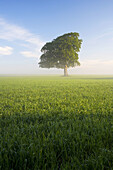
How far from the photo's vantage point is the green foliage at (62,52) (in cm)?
5084

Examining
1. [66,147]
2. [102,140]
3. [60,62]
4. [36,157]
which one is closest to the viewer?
[36,157]

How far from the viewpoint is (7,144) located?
8.50ft

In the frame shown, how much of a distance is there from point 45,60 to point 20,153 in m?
57.0

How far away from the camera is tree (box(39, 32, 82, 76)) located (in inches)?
2003

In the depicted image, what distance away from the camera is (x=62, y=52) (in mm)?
50156

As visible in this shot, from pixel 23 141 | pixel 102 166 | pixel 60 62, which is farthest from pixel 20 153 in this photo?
pixel 60 62

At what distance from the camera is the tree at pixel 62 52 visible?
5088 cm

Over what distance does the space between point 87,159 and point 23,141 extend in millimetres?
1396

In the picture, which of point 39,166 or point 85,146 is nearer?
point 39,166

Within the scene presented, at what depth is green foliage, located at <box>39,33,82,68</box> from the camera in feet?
167

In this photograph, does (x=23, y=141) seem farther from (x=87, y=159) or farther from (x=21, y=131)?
(x=87, y=159)

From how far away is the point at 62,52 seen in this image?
165ft

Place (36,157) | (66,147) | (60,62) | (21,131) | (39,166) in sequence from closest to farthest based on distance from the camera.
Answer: (39,166), (36,157), (66,147), (21,131), (60,62)

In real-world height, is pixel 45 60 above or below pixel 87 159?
above
